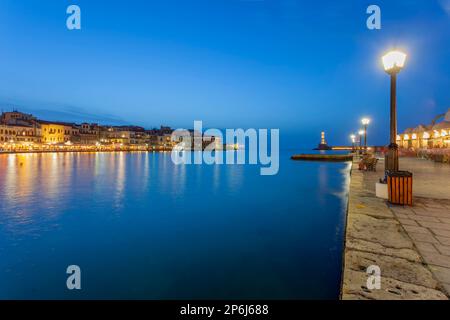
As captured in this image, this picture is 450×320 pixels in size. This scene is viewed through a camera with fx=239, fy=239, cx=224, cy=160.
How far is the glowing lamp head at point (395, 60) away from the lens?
23.1ft

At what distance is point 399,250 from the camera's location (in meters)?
3.77

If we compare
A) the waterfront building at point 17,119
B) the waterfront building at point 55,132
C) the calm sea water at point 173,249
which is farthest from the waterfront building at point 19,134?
the calm sea water at point 173,249

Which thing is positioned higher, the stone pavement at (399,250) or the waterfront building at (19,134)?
the waterfront building at (19,134)

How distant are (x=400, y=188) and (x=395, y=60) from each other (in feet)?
12.3

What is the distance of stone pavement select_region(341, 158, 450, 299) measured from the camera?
9.12ft

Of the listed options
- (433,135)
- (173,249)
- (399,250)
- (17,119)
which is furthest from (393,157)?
(17,119)

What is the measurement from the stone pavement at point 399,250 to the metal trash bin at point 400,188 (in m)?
0.30

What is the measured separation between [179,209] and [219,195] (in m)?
4.83

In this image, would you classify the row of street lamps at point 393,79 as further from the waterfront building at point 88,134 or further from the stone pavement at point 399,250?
the waterfront building at point 88,134

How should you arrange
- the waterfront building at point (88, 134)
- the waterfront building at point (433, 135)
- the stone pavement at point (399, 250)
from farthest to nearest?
the waterfront building at point (88, 134), the waterfront building at point (433, 135), the stone pavement at point (399, 250)

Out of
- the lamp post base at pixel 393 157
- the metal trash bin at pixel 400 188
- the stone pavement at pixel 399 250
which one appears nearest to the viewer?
the stone pavement at pixel 399 250

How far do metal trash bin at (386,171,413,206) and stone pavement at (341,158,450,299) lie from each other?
0.30 m

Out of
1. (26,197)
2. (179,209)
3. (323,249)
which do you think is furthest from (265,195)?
(26,197)
